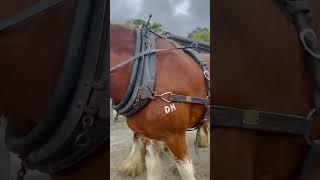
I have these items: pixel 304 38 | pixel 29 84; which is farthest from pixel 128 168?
pixel 304 38

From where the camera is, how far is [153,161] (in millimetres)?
1353

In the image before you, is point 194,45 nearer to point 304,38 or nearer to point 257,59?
point 257,59

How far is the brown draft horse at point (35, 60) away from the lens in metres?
1.32

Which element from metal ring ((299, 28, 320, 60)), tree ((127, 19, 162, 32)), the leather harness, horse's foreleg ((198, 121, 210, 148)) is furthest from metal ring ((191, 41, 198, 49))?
metal ring ((299, 28, 320, 60))

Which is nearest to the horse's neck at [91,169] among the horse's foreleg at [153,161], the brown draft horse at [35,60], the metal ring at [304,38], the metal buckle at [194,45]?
the brown draft horse at [35,60]

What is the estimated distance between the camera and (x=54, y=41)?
4.36ft

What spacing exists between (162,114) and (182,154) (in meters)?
0.13

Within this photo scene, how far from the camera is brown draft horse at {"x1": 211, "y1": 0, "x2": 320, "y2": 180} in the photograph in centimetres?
135

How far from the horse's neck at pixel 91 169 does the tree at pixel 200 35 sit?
15.9 inches

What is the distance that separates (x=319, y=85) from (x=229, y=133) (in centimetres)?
30

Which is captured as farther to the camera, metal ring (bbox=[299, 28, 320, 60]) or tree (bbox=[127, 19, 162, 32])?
metal ring (bbox=[299, 28, 320, 60])

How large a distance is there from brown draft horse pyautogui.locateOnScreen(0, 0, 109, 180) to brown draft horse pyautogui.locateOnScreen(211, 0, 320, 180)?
380 mm

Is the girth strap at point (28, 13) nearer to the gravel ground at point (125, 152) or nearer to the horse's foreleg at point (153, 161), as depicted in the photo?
the gravel ground at point (125, 152)

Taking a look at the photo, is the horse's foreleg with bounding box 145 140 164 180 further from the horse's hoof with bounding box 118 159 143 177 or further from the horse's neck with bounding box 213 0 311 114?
the horse's neck with bounding box 213 0 311 114
